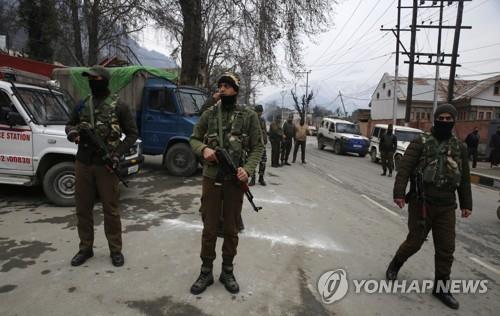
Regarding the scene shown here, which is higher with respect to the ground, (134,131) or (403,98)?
(403,98)

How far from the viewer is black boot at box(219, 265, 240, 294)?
3271 mm

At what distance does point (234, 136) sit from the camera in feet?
10.4

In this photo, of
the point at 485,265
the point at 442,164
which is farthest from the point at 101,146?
the point at 485,265

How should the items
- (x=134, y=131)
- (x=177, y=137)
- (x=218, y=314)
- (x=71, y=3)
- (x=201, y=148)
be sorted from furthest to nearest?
(x=71, y=3), (x=177, y=137), (x=134, y=131), (x=201, y=148), (x=218, y=314)

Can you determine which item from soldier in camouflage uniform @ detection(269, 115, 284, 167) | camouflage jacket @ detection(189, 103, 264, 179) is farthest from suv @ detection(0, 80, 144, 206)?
soldier in camouflage uniform @ detection(269, 115, 284, 167)

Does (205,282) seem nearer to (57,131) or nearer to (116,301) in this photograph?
(116,301)

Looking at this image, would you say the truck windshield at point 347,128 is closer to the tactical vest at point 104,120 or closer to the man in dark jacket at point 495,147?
the man in dark jacket at point 495,147

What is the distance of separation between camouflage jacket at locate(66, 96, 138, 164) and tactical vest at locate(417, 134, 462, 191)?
3.06 meters

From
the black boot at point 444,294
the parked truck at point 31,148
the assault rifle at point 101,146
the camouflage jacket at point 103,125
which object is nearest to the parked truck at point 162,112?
the parked truck at point 31,148

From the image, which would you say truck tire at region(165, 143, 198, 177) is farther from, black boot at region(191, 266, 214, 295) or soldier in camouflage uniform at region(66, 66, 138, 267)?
black boot at region(191, 266, 214, 295)

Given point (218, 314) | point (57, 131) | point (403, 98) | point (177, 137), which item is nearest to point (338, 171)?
point (177, 137)

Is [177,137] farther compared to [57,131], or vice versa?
[177,137]

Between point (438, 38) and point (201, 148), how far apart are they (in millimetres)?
22648

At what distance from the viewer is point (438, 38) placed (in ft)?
69.1
